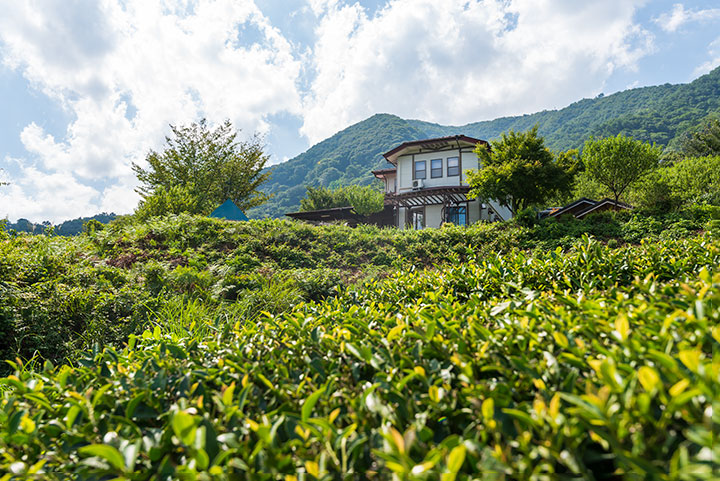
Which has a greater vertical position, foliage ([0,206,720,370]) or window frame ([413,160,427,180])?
window frame ([413,160,427,180])

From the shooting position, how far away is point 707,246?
2.93 meters

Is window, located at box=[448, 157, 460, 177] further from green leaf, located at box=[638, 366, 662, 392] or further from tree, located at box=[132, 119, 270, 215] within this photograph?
green leaf, located at box=[638, 366, 662, 392]

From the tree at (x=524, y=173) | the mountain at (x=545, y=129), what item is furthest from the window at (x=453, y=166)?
the mountain at (x=545, y=129)

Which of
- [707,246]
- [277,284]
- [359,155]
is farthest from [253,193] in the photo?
[359,155]

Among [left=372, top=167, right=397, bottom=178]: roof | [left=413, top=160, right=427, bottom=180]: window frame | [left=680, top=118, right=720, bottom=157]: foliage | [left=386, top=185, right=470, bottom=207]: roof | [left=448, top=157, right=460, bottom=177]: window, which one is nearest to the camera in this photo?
[left=386, top=185, right=470, bottom=207]: roof

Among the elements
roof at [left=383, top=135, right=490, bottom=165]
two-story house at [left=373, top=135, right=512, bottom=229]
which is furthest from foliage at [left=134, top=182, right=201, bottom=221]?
roof at [left=383, top=135, right=490, bottom=165]

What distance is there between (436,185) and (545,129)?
70.3 m

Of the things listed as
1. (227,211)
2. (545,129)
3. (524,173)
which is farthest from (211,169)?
(545,129)

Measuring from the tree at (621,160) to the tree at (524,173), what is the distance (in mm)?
780

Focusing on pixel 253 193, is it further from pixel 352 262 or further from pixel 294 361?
pixel 294 361

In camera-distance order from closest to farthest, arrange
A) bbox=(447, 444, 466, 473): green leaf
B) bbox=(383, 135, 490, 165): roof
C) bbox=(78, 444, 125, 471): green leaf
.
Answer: bbox=(447, 444, 466, 473): green leaf < bbox=(78, 444, 125, 471): green leaf < bbox=(383, 135, 490, 165): roof

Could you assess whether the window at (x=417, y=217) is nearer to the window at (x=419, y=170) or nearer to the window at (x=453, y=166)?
the window at (x=419, y=170)

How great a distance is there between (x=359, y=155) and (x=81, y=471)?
92.0m

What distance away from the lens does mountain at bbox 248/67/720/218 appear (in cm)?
5391
